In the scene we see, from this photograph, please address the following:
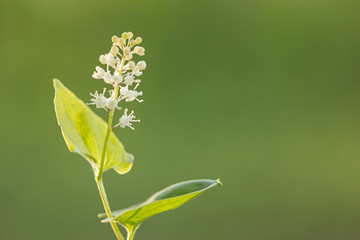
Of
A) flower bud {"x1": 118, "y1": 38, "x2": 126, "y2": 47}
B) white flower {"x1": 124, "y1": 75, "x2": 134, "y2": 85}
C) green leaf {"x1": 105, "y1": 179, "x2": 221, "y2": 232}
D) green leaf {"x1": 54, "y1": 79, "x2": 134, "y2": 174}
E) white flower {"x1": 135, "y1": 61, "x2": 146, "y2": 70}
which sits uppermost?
flower bud {"x1": 118, "y1": 38, "x2": 126, "y2": 47}

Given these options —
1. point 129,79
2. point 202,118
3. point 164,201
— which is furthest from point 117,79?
point 202,118

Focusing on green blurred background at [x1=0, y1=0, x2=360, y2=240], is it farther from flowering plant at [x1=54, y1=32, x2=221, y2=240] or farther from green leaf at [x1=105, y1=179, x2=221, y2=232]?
green leaf at [x1=105, y1=179, x2=221, y2=232]

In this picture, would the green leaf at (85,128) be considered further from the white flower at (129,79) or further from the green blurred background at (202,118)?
the green blurred background at (202,118)

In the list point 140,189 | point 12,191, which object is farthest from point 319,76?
point 12,191

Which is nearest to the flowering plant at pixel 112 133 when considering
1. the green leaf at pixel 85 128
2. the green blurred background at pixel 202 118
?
the green leaf at pixel 85 128

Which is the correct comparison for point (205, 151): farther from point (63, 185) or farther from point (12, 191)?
point (12, 191)

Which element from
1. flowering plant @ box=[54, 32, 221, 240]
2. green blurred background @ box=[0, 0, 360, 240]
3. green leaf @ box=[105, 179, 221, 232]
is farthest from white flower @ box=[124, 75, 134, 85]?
green blurred background @ box=[0, 0, 360, 240]
